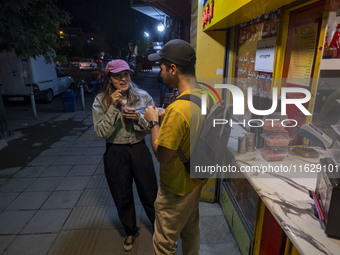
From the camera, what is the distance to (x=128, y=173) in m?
2.65

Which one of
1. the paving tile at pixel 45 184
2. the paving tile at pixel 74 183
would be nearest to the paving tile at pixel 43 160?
the paving tile at pixel 45 184

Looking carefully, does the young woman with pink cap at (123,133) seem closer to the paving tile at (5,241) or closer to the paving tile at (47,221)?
the paving tile at (47,221)

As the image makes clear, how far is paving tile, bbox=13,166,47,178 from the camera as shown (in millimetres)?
4599

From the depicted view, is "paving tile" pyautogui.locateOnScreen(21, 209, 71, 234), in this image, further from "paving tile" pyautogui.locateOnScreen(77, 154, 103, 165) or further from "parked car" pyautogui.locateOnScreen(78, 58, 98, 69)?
"parked car" pyautogui.locateOnScreen(78, 58, 98, 69)

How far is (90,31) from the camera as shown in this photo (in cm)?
3203

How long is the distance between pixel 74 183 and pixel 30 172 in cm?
114

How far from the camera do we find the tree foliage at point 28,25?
5344mm

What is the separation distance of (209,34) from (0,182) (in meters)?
4.50

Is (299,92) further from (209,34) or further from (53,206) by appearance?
(53,206)

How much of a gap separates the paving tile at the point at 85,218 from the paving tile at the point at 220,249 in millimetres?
1446

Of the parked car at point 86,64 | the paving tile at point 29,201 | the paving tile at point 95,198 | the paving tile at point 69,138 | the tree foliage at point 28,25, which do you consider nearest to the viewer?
the paving tile at point 29,201

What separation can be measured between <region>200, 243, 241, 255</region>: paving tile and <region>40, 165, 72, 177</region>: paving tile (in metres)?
3.12

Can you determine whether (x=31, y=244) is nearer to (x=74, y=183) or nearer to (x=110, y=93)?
(x=74, y=183)

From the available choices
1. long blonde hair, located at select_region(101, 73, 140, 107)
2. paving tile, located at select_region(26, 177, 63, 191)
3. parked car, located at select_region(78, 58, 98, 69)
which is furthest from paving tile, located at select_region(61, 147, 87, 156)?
parked car, located at select_region(78, 58, 98, 69)
